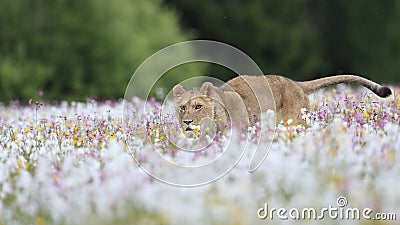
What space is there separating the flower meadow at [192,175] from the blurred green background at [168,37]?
1426 centimetres

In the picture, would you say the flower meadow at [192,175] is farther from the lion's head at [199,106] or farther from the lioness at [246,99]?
the lioness at [246,99]

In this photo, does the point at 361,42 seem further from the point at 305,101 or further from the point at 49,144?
the point at 49,144

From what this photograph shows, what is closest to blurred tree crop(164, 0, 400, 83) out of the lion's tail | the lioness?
the lion's tail

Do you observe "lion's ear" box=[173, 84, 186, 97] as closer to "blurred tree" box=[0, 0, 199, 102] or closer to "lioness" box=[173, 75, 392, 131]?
"lioness" box=[173, 75, 392, 131]

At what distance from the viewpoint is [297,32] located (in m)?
35.0

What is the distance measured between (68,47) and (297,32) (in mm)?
12227

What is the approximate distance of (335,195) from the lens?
6.11m

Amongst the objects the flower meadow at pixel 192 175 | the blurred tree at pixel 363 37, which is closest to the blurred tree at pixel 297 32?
the blurred tree at pixel 363 37

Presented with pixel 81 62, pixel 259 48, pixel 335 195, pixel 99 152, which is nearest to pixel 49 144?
pixel 99 152

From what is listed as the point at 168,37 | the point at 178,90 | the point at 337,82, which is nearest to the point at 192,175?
the point at 178,90

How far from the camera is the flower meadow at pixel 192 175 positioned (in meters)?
5.85

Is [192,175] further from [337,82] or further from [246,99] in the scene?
[337,82]

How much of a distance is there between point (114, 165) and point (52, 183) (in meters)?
0.62

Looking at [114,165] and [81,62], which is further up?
[81,62]
